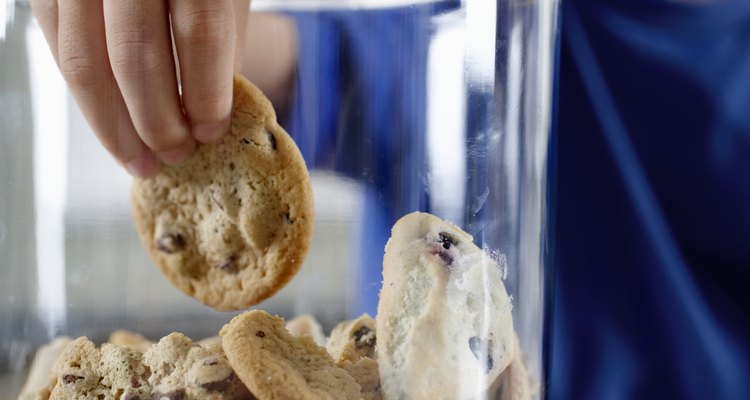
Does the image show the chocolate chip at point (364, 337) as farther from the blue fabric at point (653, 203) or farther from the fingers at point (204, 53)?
the blue fabric at point (653, 203)

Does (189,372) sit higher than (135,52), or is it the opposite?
(135,52)

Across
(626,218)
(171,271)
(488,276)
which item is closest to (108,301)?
(171,271)

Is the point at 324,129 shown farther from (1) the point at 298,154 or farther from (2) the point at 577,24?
(2) the point at 577,24

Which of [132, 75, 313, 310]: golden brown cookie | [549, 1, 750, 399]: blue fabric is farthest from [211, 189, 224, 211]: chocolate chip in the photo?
[549, 1, 750, 399]: blue fabric

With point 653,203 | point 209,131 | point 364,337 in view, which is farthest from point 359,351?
point 653,203

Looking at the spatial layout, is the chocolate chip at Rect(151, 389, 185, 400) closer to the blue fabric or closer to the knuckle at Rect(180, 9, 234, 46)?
the knuckle at Rect(180, 9, 234, 46)

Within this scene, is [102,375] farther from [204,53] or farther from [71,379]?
[204,53]
